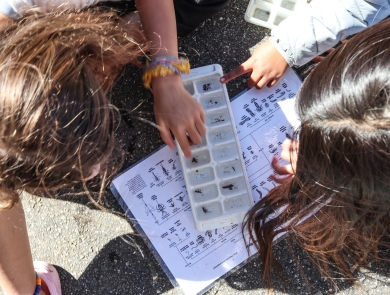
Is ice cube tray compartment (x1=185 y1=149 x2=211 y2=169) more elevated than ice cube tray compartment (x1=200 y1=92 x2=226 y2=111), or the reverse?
ice cube tray compartment (x1=200 y1=92 x2=226 y2=111)

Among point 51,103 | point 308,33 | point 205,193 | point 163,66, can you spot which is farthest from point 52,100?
point 308,33

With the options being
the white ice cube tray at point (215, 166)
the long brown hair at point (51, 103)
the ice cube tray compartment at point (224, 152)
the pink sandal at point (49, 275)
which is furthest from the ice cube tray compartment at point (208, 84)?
the pink sandal at point (49, 275)

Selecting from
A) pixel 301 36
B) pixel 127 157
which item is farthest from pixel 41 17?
pixel 301 36

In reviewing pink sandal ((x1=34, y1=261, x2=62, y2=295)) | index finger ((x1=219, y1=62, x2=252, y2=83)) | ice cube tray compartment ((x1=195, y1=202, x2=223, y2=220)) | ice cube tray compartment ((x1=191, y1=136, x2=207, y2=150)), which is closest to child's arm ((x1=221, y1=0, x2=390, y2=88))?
index finger ((x1=219, y1=62, x2=252, y2=83))

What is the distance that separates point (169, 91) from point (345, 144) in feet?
0.94

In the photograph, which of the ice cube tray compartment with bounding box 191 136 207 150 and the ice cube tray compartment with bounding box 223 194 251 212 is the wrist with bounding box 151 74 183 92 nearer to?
the ice cube tray compartment with bounding box 191 136 207 150

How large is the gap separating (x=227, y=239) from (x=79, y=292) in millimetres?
302

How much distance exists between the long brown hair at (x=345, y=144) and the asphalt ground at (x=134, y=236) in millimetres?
122

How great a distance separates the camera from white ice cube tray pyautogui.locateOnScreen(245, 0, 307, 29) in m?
0.69

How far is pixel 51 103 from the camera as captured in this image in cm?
42

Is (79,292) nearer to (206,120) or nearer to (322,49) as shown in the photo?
(206,120)

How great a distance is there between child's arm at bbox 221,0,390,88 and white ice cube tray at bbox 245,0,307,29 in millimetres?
34

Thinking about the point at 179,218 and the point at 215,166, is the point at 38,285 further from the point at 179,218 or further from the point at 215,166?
the point at 215,166

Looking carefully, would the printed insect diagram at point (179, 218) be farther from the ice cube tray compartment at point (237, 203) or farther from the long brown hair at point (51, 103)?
the long brown hair at point (51, 103)
